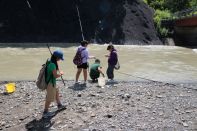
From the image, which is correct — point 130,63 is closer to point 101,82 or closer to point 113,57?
point 113,57

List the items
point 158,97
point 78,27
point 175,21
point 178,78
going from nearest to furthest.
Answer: point 158,97 < point 178,78 < point 78,27 < point 175,21

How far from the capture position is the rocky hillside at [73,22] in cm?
3146

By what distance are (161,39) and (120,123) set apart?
24301 mm

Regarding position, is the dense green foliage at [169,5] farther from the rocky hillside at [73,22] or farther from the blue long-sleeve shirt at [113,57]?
the blue long-sleeve shirt at [113,57]

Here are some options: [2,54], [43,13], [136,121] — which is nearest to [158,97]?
[136,121]

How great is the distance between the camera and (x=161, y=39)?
3353cm

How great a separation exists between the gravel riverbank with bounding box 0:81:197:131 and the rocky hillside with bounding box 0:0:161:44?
18.1 meters

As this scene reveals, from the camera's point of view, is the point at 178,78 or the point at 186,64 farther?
the point at 186,64

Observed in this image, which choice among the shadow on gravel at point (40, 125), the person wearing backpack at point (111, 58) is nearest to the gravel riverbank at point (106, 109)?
the shadow on gravel at point (40, 125)

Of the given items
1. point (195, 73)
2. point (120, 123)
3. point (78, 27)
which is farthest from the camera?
point (78, 27)

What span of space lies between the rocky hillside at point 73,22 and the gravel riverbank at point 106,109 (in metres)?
18.1

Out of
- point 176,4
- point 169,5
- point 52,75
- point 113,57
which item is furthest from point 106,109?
point 176,4

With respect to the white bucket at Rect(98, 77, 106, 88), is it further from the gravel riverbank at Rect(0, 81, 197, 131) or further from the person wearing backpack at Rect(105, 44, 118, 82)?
the person wearing backpack at Rect(105, 44, 118, 82)

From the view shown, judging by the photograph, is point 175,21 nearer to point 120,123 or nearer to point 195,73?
point 195,73
